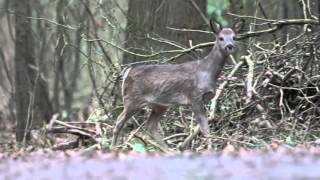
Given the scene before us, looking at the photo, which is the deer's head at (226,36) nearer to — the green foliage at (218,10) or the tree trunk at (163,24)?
the tree trunk at (163,24)

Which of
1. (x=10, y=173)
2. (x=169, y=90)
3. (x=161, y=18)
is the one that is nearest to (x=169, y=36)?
(x=161, y=18)

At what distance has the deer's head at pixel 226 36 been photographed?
10.8 metres

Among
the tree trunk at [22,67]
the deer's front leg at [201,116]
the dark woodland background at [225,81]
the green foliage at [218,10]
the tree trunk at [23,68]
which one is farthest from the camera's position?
the green foliage at [218,10]

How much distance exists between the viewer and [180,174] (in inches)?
261

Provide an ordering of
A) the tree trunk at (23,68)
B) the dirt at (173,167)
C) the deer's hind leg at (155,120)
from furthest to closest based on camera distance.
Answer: the tree trunk at (23,68)
the deer's hind leg at (155,120)
the dirt at (173,167)

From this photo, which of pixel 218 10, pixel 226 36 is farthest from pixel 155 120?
pixel 218 10

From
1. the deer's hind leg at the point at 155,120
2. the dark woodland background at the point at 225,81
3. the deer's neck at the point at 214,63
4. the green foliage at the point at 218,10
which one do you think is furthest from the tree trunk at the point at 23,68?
the deer's neck at the point at 214,63

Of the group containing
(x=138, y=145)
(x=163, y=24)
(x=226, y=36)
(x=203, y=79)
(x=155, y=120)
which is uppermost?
(x=163, y=24)

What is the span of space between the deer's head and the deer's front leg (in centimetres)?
81

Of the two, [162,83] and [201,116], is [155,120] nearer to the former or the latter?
[162,83]

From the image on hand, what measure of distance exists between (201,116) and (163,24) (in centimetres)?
372

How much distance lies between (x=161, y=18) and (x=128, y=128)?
243 centimetres

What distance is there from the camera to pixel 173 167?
22.9ft

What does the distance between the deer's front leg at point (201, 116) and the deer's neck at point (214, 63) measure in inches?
18.2
